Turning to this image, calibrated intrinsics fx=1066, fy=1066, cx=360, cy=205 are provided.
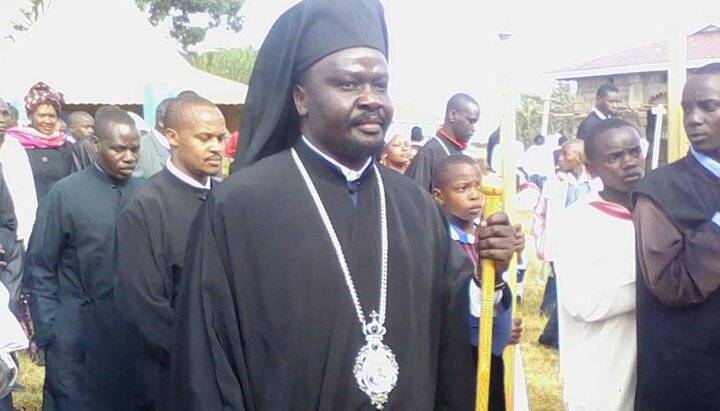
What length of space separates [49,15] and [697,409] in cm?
1557

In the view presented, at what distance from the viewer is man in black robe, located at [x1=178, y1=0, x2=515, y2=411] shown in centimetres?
314

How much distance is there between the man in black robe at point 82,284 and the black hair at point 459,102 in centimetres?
334

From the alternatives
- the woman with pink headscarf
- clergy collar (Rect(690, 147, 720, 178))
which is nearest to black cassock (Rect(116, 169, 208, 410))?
clergy collar (Rect(690, 147, 720, 178))

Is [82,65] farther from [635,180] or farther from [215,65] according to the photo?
[215,65]

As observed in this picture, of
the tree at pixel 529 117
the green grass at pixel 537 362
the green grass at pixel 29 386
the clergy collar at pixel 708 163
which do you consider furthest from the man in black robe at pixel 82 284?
the tree at pixel 529 117

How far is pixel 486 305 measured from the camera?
3.47m

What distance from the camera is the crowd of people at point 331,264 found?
3168 mm

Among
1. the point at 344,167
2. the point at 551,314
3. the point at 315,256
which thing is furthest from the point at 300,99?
the point at 551,314

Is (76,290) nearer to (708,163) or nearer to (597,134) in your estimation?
(597,134)

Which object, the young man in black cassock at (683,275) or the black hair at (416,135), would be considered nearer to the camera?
the young man in black cassock at (683,275)

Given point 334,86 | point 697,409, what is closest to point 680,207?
point 697,409

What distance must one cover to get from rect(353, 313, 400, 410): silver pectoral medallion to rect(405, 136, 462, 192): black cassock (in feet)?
15.1

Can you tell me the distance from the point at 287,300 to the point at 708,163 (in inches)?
81.5

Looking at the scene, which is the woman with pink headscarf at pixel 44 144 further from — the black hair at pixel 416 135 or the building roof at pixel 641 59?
the building roof at pixel 641 59
